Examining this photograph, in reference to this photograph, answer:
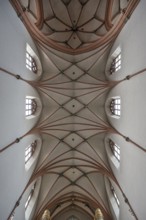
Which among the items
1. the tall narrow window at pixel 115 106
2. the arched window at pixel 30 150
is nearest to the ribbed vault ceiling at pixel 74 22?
the tall narrow window at pixel 115 106

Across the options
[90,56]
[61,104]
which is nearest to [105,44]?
[90,56]

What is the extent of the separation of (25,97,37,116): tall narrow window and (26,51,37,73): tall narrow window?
2357 mm

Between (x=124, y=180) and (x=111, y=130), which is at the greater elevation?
(x=111, y=130)

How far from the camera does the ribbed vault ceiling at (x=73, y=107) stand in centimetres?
1544

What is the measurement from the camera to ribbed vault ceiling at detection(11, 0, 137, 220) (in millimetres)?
15438

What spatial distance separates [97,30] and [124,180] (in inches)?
474

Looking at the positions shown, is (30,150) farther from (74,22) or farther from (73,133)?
(74,22)

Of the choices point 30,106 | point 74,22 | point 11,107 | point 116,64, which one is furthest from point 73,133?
point 74,22

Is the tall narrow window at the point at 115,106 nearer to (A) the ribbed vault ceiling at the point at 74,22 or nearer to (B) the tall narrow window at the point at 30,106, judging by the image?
(A) the ribbed vault ceiling at the point at 74,22

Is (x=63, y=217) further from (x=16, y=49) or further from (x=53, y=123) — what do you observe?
(x=16, y=49)

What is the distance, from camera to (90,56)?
51.5 ft

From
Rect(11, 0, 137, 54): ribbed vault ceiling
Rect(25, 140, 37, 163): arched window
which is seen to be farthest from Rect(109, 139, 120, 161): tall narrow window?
Rect(11, 0, 137, 54): ribbed vault ceiling

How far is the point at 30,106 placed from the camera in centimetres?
1502

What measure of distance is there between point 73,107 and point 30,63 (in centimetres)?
564
